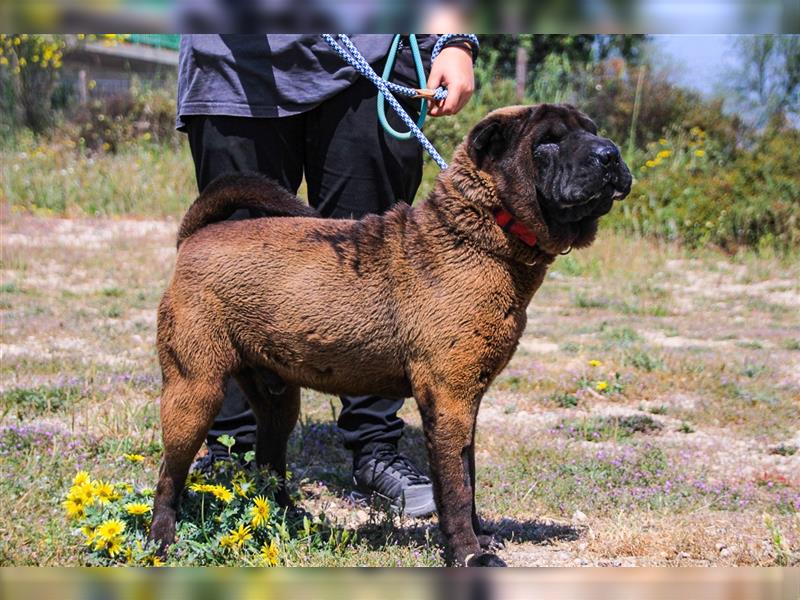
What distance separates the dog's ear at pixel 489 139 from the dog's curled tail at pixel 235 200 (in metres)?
0.80

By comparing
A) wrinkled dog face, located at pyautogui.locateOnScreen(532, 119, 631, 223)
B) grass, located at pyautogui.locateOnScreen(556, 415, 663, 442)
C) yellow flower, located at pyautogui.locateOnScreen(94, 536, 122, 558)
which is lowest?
grass, located at pyautogui.locateOnScreen(556, 415, 663, 442)

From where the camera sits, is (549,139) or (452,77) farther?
(452,77)

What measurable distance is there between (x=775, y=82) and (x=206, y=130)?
40.9 ft

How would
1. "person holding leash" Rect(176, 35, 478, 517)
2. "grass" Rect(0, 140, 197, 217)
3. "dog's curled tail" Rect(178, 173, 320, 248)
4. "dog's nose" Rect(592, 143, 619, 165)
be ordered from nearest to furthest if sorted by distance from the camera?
"dog's nose" Rect(592, 143, 619, 165) → "dog's curled tail" Rect(178, 173, 320, 248) → "person holding leash" Rect(176, 35, 478, 517) → "grass" Rect(0, 140, 197, 217)

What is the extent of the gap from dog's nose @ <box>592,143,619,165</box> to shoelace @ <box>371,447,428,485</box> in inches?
75.3

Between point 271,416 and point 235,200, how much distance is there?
35.4 inches

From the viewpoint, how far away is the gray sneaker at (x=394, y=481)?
153 inches

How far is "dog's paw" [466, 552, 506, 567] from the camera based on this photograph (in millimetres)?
2873

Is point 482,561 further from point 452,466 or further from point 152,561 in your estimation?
point 152,561

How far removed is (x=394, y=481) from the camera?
13.1ft

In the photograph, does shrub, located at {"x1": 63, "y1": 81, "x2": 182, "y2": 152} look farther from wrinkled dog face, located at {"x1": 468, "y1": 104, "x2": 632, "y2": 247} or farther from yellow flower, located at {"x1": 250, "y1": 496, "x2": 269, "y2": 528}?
wrinkled dog face, located at {"x1": 468, "y1": 104, "x2": 632, "y2": 247}

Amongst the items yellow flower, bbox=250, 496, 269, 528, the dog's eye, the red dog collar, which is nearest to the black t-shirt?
the dog's eye

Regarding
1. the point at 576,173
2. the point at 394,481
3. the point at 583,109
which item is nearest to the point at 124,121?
the point at 583,109

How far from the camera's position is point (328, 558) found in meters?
3.13
